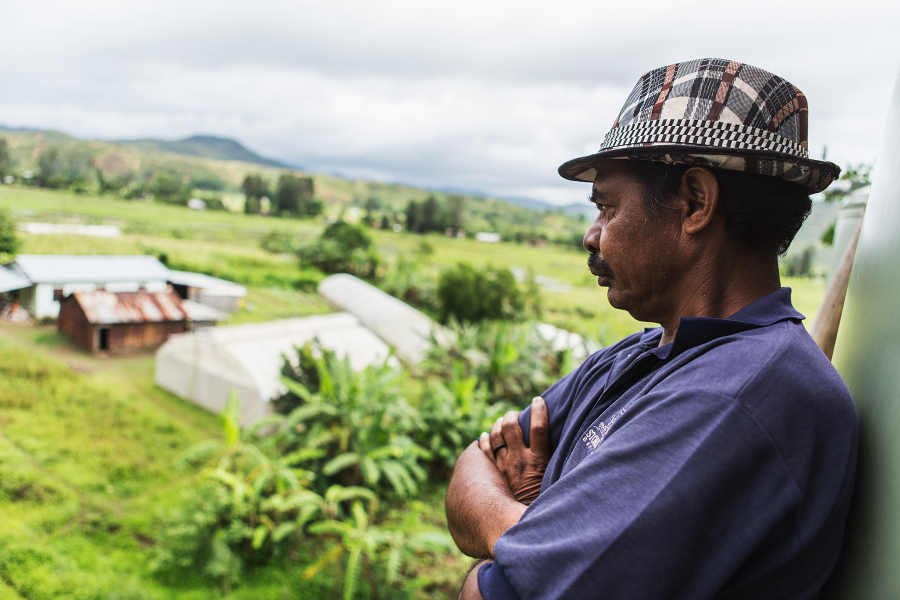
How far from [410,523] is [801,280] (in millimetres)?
4958

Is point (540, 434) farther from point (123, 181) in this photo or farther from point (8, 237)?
point (123, 181)

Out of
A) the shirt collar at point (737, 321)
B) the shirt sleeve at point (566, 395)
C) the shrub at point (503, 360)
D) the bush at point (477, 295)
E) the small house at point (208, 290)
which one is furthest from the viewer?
the bush at point (477, 295)

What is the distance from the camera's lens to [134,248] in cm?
515

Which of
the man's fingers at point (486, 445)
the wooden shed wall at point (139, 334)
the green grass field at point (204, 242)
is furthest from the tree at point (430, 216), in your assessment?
the man's fingers at point (486, 445)

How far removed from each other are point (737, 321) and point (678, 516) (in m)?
0.37

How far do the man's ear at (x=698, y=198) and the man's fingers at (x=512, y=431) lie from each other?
2.33 feet

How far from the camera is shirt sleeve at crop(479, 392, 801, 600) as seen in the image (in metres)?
0.70

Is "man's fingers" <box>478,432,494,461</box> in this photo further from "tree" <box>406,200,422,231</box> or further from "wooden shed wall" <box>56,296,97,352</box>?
"tree" <box>406,200,422,231</box>

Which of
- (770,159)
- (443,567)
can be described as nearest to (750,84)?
(770,159)

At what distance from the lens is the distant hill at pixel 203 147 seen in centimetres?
566

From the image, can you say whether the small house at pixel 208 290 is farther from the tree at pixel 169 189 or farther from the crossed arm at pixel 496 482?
the crossed arm at pixel 496 482

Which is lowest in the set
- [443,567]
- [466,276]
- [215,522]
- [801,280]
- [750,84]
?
[443,567]

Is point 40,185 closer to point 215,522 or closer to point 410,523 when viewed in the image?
point 215,522

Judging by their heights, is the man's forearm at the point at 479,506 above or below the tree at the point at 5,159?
below
